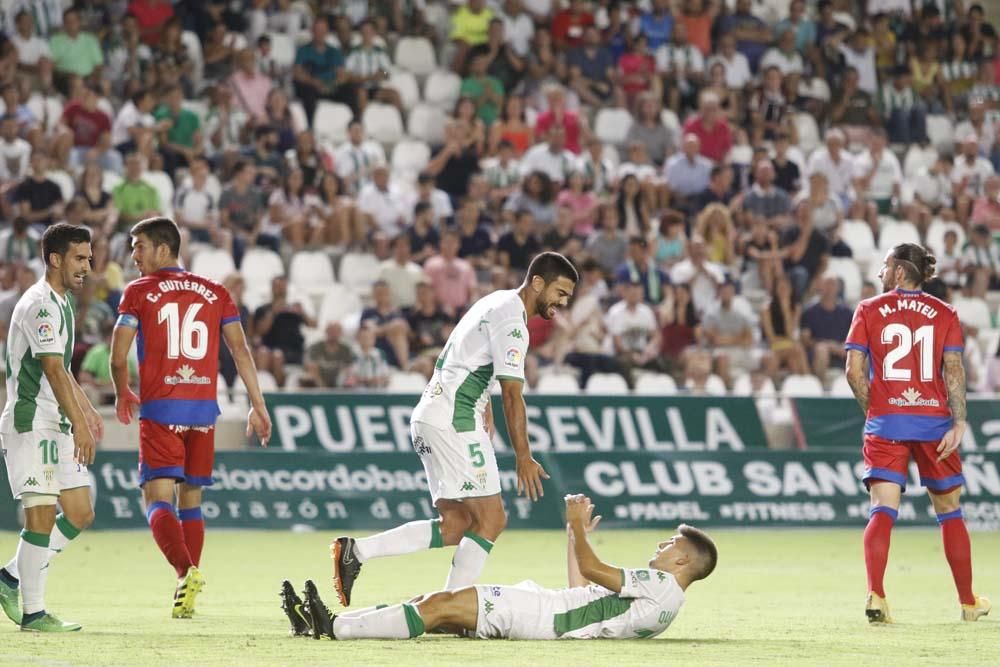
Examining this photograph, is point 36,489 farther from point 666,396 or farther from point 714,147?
point 714,147

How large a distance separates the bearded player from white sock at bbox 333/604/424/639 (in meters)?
0.67

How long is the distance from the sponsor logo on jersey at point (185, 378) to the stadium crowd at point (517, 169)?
8452 millimetres

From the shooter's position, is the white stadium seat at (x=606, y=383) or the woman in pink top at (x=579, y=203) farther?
the woman in pink top at (x=579, y=203)

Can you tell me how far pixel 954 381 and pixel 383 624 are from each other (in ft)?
13.6

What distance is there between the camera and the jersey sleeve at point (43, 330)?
358 inches

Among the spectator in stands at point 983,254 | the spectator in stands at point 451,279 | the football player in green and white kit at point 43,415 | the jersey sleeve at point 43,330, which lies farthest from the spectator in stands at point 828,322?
the jersey sleeve at point 43,330

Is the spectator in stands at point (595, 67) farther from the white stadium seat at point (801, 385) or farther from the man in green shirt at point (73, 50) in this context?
the man in green shirt at point (73, 50)

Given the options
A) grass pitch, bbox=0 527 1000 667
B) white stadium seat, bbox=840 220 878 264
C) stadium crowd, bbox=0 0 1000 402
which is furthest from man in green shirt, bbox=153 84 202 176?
white stadium seat, bbox=840 220 878 264

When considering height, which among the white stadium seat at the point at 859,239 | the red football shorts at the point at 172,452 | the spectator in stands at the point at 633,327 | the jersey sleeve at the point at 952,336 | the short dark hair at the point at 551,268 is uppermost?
the short dark hair at the point at 551,268

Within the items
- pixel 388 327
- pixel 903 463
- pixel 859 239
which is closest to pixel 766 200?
pixel 859 239

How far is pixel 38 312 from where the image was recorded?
9.14 meters

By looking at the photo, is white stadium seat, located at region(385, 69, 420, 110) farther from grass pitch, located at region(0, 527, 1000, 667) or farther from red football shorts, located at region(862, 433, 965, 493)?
red football shorts, located at region(862, 433, 965, 493)

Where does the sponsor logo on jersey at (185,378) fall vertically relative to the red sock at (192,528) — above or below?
above

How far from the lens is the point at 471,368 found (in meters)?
9.40
